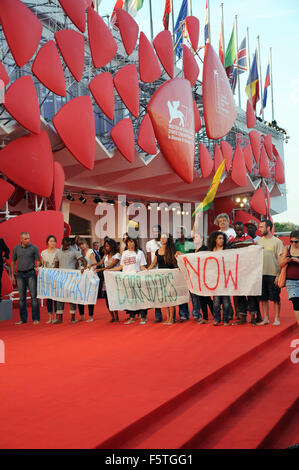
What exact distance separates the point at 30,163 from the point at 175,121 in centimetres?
649

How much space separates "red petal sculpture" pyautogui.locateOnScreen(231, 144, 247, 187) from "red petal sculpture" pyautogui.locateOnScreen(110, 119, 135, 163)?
323 inches

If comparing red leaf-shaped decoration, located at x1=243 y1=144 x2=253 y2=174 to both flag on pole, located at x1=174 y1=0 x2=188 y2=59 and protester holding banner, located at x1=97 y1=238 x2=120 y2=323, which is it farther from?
protester holding banner, located at x1=97 y1=238 x2=120 y2=323

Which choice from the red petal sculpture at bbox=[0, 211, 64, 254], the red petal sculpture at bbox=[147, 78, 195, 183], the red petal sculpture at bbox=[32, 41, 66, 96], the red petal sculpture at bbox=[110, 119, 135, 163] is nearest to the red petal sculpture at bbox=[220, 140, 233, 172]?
the red petal sculpture at bbox=[147, 78, 195, 183]

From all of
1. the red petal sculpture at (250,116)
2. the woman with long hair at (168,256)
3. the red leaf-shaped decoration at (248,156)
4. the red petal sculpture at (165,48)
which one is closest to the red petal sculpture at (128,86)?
the red petal sculpture at (165,48)

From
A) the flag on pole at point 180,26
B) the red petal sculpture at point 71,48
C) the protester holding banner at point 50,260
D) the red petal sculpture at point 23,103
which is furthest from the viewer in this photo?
the flag on pole at point 180,26

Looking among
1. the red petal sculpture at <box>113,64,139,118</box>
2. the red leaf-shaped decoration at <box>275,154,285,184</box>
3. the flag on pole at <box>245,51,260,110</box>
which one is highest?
the flag on pole at <box>245,51,260,110</box>

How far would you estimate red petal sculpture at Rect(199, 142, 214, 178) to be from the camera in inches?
757

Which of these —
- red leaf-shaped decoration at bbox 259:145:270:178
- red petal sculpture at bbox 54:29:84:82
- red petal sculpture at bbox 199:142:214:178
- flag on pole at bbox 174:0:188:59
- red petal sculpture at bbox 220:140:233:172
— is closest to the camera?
red petal sculpture at bbox 54:29:84:82

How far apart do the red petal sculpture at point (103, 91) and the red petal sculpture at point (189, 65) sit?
5282 mm

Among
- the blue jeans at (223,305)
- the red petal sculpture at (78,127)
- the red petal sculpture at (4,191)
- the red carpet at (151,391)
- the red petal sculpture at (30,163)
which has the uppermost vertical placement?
the red petal sculpture at (78,127)

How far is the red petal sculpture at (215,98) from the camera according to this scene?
18781mm

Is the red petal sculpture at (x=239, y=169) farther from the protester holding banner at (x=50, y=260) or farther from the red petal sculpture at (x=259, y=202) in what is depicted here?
the protester holding banner at (x=50, y=260)

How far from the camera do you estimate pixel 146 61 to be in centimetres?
1501

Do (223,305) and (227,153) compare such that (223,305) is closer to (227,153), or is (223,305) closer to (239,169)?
(227,153)
